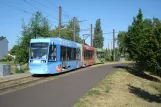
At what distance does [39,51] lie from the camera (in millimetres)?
20984

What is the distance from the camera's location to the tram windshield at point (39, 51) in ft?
67.9

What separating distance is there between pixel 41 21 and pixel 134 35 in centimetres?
1261

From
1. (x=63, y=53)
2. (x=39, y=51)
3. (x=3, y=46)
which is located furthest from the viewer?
(x=3, y=46)

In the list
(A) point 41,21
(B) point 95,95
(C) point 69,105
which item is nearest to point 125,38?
(A) point 41,21

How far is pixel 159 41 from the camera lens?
1741 centimetres

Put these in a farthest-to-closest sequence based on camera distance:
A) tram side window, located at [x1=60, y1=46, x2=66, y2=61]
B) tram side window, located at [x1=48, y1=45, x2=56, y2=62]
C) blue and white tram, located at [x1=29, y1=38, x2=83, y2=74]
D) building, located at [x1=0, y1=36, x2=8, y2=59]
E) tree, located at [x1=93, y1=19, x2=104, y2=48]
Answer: tree, located at [x1=93, y1=19, x2=104, y2=48]
building, located at [x1=0, y1=36, x2=8, y2=59]
tram side window, located at [x1=60, y1=46, x2=66, y2=61]
tram side window, located at [x1=48, y1=45, x2=56, y2=62]
blue and white tram, located at [x1=29, y1=38, x2=83, y2=74]

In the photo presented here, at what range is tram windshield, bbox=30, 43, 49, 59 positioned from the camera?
20.7 metres

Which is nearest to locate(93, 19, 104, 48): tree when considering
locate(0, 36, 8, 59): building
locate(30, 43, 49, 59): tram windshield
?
locate(0, 36, 8, 59): building

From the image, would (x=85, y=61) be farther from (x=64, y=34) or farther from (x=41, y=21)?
(x=64, y=34)

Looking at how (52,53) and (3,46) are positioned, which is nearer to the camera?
(52,53)

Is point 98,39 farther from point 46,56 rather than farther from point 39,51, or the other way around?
point 46,56

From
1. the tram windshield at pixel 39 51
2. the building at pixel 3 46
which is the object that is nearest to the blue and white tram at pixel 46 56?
the tram windshield at pixel 39 51

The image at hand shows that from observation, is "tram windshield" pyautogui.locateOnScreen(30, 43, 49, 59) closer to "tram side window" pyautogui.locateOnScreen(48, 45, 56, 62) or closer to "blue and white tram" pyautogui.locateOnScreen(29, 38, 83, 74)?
"blue and white tram" pyautogui.locateOnScreen(29, 38, 83, 74)

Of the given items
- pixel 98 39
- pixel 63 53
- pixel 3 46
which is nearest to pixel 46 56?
pixel 63 53
